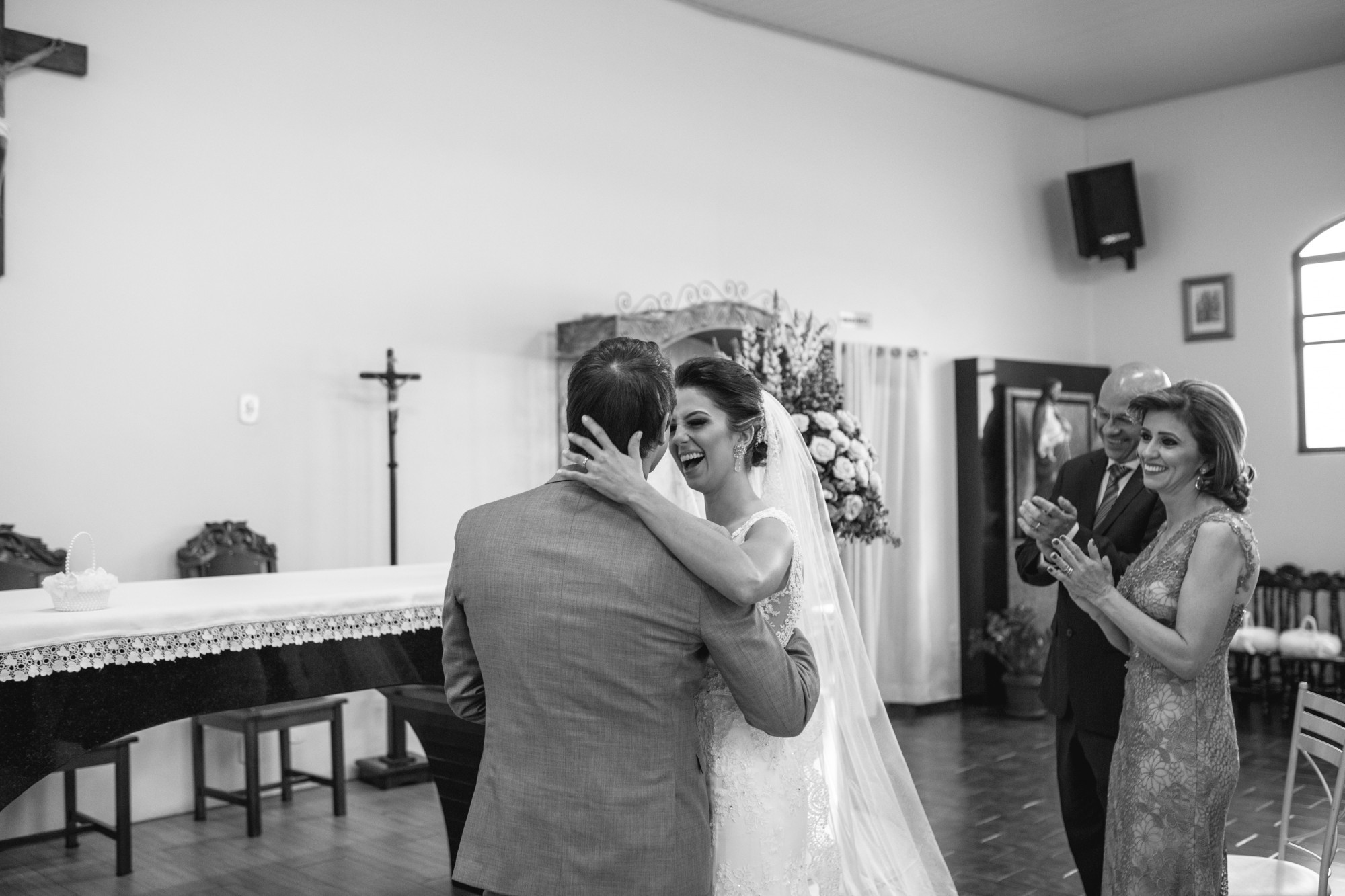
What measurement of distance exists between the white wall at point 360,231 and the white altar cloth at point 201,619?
1.64 meters

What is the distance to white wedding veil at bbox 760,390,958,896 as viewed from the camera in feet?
10.2

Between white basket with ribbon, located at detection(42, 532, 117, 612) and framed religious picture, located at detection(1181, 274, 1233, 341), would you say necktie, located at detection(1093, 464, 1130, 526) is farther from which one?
framed religious picture, located at detection(1181, 274, 1233, 341)

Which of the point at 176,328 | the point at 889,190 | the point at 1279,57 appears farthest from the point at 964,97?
the point at 176,328

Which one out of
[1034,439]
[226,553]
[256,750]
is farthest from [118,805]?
[1034,439]

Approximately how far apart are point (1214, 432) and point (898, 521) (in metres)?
5.44

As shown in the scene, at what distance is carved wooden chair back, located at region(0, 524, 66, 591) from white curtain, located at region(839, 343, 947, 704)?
4.76m

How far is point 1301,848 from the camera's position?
3.05 m

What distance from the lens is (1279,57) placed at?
882cm

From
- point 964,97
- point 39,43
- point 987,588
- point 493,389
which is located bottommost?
point 987,588

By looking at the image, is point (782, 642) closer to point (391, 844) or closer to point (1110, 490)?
point (1110, 490)

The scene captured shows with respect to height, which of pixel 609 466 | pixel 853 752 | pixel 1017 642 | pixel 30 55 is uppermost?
pixel 30 55

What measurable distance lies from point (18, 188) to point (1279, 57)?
8.19 metres

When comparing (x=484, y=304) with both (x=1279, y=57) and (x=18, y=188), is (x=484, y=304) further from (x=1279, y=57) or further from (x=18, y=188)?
(x=1279, y=57)

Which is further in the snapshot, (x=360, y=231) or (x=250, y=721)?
(x=360, y=231)
